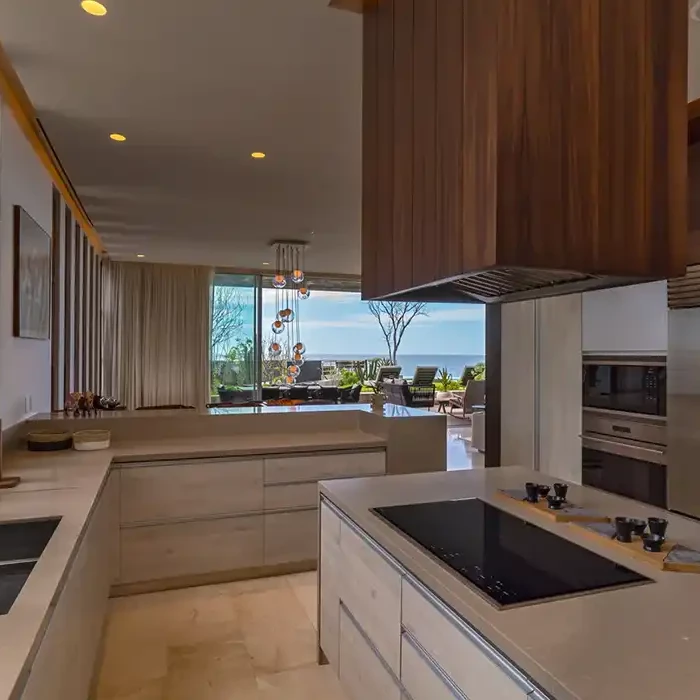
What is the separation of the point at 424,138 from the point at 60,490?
1899 mm

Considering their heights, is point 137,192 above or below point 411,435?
above

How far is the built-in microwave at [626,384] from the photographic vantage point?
2.80 m

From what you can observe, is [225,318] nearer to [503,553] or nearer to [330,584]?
[330,584]

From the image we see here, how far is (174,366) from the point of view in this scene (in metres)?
9.71

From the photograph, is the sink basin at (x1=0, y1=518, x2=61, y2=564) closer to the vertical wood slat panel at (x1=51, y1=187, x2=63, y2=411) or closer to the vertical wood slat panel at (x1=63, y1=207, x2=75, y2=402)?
the vertical wood slat panel at (x1=51, y1=187, x2=63, y2=411)

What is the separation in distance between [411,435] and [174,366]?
6.94 metres

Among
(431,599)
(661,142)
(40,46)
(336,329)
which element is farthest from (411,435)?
(336,329)

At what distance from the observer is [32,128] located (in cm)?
366

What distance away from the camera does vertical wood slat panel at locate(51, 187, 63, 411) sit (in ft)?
14.5

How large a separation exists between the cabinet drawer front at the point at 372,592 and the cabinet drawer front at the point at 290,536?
4.67 ft

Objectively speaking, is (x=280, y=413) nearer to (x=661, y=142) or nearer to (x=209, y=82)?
(x=209, y=82)

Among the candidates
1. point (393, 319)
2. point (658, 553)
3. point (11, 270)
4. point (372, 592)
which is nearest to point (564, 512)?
point (658, 553)

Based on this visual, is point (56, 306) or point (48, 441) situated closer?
point (48, 441)

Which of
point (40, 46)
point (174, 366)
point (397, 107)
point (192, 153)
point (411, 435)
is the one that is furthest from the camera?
point (174, 366)
